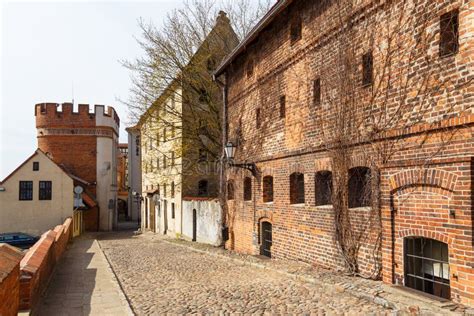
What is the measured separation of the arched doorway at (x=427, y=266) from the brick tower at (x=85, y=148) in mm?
32470

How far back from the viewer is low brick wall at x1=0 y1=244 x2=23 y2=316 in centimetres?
534

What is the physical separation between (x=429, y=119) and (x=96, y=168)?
113ft

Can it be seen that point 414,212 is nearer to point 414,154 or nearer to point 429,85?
point 414,154

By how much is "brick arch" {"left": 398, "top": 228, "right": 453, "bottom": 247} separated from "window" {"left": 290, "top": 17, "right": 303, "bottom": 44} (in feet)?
20.8

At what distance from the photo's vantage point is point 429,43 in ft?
24.0

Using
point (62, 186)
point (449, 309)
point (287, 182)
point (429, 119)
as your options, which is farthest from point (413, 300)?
point (62, 186)

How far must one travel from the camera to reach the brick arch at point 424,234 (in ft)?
22.2

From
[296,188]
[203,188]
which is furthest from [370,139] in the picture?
[203,188]

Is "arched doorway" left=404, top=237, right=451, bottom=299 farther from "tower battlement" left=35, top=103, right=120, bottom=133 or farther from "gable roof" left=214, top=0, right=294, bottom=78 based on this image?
"tower battlement" left=35, top=103, right=120, bottom=133

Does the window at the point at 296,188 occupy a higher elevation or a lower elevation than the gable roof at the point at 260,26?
lower

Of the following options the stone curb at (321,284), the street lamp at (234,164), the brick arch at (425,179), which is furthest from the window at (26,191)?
the brick arch at (425,179)

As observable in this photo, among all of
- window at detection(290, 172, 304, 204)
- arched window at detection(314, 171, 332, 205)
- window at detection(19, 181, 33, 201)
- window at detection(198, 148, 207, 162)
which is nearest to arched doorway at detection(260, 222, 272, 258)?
window at detection(290, 172, 304, 204)

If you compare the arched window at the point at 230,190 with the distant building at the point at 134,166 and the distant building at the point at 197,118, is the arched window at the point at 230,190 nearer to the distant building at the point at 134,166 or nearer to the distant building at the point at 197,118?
the distant building at the point at 197,118

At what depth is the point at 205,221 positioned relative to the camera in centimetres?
2088
